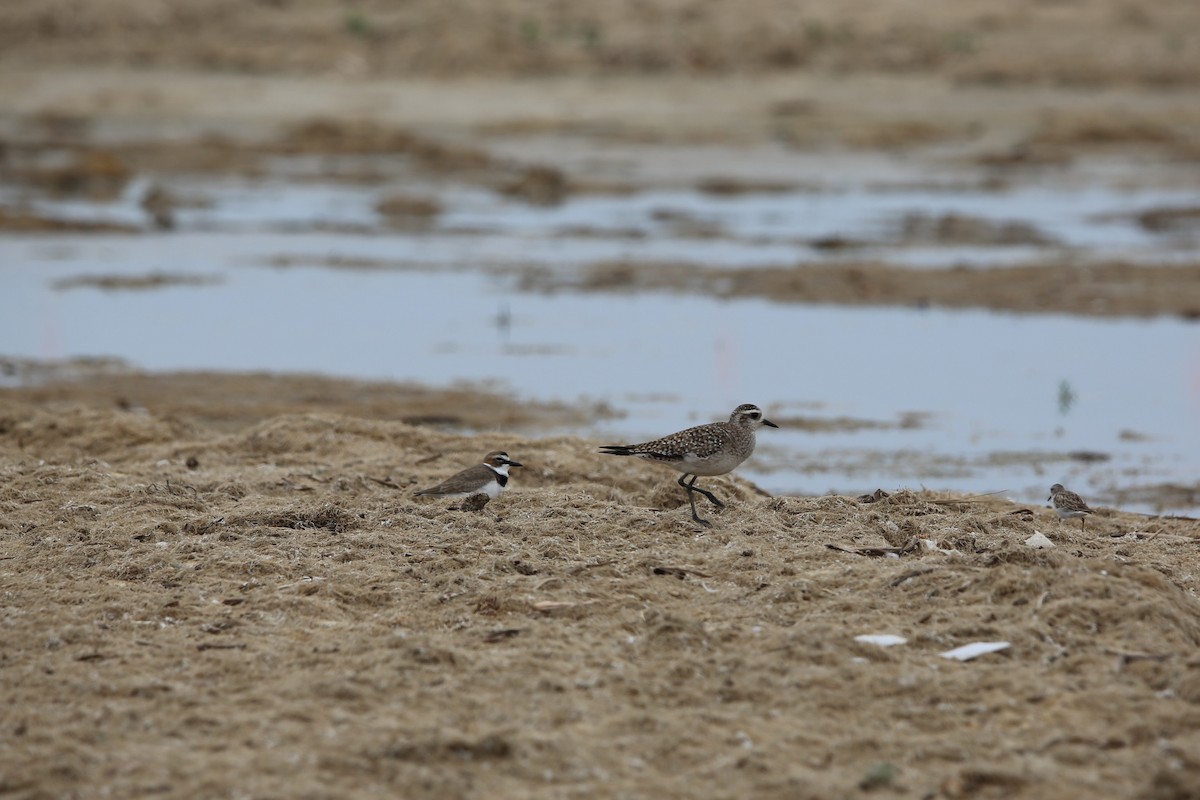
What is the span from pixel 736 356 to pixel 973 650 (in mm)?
9549

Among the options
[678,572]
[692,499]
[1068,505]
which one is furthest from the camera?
[1068,505]

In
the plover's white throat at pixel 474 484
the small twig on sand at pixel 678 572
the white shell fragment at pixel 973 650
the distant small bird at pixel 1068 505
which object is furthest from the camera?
the distant small bird at pixel 1068 505

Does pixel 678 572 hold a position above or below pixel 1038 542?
below

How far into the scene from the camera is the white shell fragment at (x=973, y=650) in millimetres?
7074

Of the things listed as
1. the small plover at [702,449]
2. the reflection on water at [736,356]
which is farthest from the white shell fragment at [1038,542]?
the reflection on water at [736,356]

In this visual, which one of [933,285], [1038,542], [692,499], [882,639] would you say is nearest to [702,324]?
[933,285]

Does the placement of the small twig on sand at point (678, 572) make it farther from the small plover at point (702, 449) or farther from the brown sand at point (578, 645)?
the small plover at point (702, 449)

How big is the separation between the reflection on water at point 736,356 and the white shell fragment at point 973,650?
430 cm

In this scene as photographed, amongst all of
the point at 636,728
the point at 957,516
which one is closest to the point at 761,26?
the point at 957,516

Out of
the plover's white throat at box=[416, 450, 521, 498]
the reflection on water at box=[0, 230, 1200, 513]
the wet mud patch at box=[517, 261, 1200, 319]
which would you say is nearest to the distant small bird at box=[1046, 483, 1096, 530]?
the reflection on water at box=[0, 230, 1200, 513]

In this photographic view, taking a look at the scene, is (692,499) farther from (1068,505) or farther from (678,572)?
(1068,505)

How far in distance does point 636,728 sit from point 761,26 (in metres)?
37.4

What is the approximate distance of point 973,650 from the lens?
711 cm

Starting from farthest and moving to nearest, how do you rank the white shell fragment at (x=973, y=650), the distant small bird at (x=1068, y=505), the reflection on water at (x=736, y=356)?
the reflection on water at (x=736, y=356), the distant small bird at (x=1068, y=505), the white shell fragment at (x=973, y=650)
